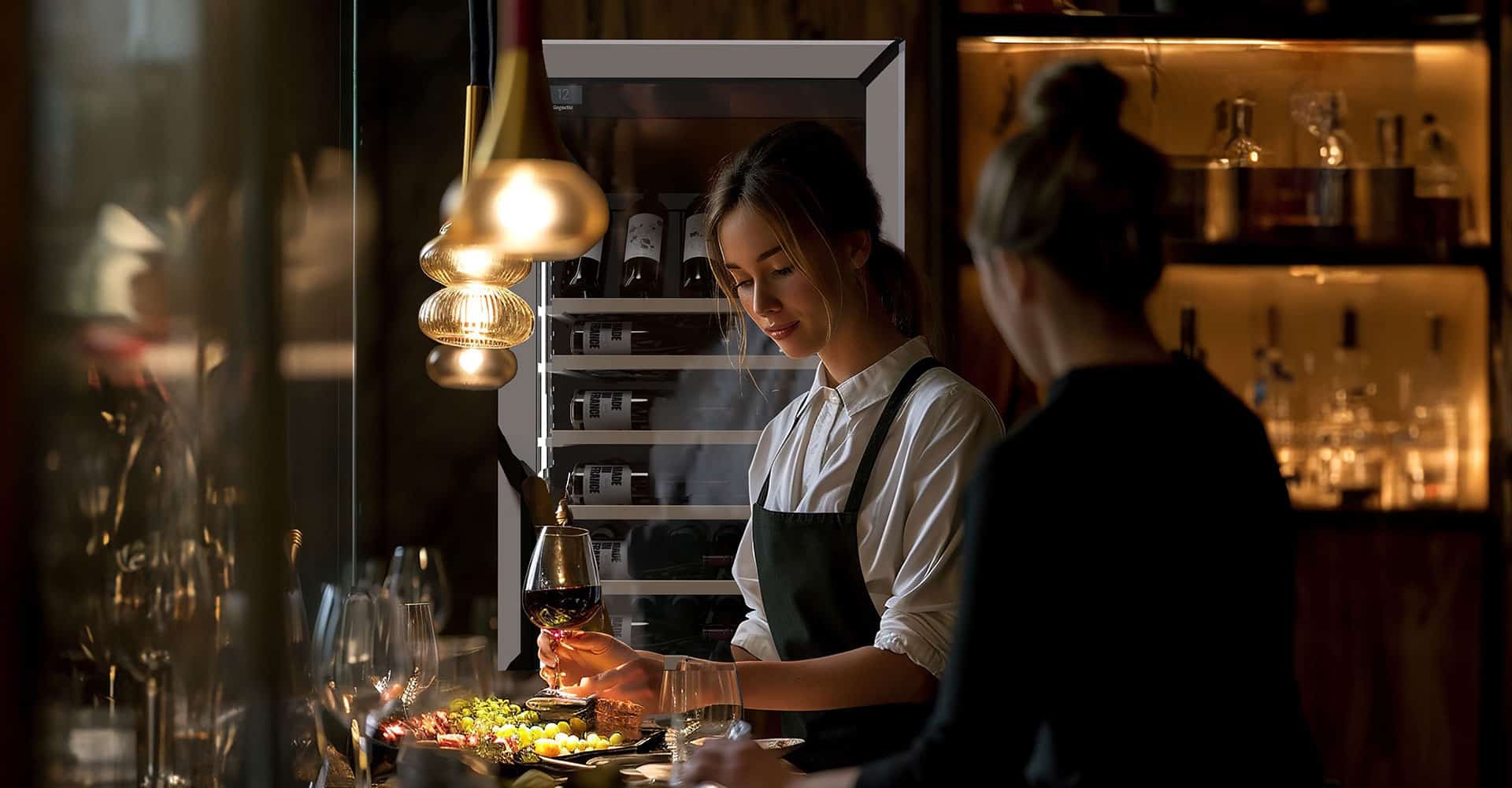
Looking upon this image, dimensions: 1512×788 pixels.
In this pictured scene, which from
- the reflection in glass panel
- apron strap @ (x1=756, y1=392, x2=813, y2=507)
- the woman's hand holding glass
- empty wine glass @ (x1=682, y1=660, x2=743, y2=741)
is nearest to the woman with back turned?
empty wine glass @ (x1=682, y1=660, x2=743, y2=741)

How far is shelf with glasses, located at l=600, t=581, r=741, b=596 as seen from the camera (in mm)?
3010

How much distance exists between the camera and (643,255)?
9.99 feet

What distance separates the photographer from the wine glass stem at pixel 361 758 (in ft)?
4.82

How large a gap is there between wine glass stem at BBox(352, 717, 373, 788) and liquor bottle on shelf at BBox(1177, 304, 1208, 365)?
200 cm

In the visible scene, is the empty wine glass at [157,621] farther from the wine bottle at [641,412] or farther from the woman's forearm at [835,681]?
the wine bottle at [641,412]

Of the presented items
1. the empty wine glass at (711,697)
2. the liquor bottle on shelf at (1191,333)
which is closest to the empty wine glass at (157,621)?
the empty wine glass at (711,697)

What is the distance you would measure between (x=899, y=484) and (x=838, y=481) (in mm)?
136

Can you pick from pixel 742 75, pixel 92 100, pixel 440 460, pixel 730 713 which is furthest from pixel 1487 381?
pixel 92 100

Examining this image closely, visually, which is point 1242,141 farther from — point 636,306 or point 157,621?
point 157,621

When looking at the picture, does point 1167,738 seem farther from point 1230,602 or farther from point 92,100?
point 92,100

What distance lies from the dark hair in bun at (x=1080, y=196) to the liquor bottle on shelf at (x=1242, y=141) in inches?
79.3

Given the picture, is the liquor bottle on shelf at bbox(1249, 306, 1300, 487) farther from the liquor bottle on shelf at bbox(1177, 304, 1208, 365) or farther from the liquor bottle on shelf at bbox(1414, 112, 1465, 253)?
the liquor bottle on shelf at bbox(1414, 112, 1465, 253)

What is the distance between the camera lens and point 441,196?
3117 mm

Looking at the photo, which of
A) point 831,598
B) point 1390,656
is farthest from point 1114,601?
point 1390,656
